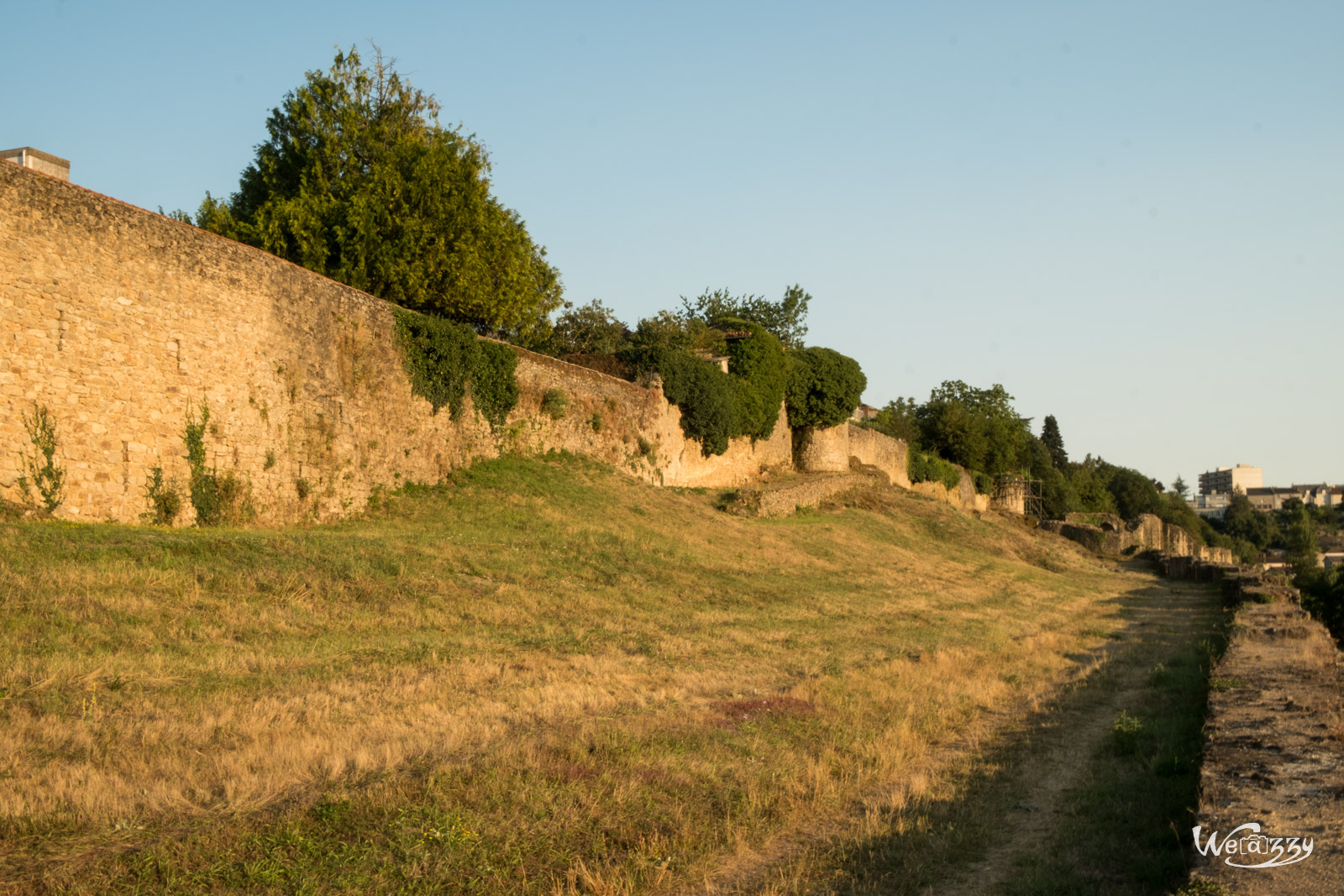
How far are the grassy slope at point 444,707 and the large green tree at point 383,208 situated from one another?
11.0 m

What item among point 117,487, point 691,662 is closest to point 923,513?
point 691,662

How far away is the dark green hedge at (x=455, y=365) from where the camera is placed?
19406 mm

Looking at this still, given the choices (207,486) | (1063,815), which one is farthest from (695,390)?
(1063,815)

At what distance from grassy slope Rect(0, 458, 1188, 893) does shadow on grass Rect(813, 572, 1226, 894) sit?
417mm

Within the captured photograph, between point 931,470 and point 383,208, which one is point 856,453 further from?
point 383,208

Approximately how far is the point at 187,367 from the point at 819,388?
99.1 feet

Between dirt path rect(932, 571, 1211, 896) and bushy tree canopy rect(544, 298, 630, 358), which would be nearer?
dirt path rect(932, 571, 1211, 896)

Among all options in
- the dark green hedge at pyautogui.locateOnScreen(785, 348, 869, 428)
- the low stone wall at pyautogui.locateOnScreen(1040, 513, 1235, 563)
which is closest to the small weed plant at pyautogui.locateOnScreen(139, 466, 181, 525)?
the dark green hedge at pyautogui.locateOnScreen(785, 348, 869, 428)

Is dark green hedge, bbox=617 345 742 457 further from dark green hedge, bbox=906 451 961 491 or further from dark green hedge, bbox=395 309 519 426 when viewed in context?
dark green hedge, bbox=906 451 961 491

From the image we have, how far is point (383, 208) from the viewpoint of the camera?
991 inches

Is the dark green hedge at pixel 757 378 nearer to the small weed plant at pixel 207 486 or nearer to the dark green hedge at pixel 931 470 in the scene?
the dark green hedge at pixel 931 470

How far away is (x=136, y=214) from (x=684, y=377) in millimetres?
19249

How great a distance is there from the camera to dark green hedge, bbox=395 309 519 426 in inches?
764
